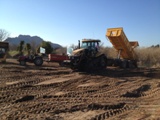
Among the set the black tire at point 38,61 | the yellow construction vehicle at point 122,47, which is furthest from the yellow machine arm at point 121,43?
the black tire at point 38,61

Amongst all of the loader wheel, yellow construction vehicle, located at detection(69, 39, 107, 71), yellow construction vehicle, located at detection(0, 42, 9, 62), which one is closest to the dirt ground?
yellow construction vehicle, located at detection(69, 39, 107, 71)

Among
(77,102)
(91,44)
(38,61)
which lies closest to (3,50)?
(38,61)

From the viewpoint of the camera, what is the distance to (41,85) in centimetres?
1020

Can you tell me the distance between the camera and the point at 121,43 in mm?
17609

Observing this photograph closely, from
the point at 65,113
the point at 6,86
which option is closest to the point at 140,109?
the point at 65,113

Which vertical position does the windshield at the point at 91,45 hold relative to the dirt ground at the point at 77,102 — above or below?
above

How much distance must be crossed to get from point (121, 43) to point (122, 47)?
667mm

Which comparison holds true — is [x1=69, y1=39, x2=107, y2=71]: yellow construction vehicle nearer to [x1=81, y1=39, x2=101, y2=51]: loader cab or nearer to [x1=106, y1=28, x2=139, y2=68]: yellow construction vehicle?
[x1=81, y1=39, x2=101, y2=51]: loader cab

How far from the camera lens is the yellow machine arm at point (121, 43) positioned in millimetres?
16911

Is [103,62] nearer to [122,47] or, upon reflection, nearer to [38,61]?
[122,47]

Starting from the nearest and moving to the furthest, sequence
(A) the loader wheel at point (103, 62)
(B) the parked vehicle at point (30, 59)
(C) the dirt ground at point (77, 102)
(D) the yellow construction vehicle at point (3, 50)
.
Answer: (C) the dirt ground at point (77, 102)
(A) the loader wheel at point (103, 62)
(B) the parked vehicle at point (30, 59)
(D) the yellow construction vehicle at point (3, 50)

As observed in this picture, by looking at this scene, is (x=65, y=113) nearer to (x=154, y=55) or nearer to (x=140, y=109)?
(x=140, y=109)

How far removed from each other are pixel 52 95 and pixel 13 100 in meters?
1.40

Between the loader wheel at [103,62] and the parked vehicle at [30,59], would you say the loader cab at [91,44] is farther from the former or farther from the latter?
the parked vehicle at [30,59]
